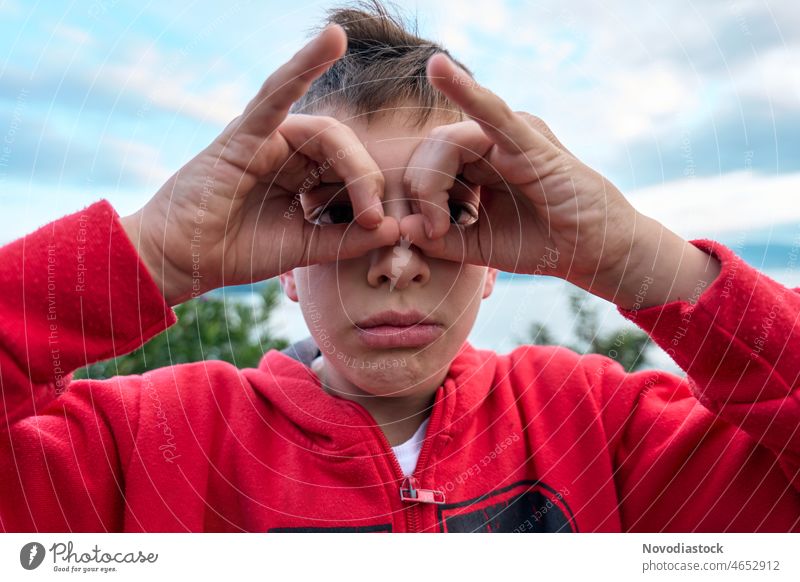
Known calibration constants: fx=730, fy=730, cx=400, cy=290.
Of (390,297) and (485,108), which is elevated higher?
(485,108)

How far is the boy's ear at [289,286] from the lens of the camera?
1.20m

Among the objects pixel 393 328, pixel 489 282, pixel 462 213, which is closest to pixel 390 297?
pixel 393 328

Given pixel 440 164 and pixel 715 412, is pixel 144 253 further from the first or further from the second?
pixel 715 412

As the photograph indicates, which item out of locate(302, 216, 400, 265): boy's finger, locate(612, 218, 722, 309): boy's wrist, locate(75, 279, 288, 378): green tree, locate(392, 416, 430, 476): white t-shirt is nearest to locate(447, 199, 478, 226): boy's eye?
locate(302, 216, 400, 265): boy's finger

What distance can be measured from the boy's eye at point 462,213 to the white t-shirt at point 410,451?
1.12 ft

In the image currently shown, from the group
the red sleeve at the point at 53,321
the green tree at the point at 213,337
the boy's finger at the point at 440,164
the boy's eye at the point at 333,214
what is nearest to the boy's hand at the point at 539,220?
the boy's finger at the point at 440,164

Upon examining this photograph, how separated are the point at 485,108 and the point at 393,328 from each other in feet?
1.13

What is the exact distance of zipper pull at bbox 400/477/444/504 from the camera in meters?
1.07

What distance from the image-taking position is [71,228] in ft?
2.92

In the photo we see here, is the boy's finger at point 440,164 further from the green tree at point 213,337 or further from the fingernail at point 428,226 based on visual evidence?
the green tree at point 213,337

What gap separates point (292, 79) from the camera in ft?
2.64

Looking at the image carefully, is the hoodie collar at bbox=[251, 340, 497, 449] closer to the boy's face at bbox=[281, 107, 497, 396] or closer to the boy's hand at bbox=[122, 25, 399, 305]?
the boy's face at bbox=[281, 107, 497, 396]
